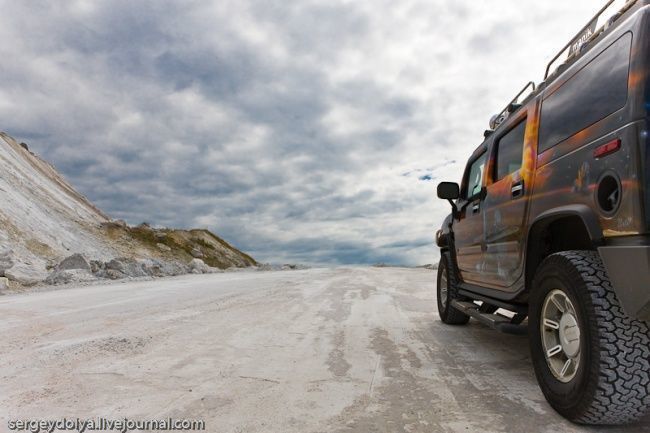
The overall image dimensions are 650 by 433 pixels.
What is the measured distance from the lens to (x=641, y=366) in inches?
97.3

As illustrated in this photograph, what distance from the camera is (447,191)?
5.87 meters

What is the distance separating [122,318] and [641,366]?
6431 mm

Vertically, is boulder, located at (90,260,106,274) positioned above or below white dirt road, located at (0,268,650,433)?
above

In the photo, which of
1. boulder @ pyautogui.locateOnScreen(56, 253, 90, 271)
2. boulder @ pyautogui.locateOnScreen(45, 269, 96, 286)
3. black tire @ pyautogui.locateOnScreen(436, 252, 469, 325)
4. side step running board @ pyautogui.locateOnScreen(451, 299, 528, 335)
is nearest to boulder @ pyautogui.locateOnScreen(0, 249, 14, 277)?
boulder @ pyautogui.locateOnScreen(45, 269, 96, 286)

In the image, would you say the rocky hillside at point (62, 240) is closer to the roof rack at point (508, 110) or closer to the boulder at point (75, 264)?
the boulder at point (75, 264)

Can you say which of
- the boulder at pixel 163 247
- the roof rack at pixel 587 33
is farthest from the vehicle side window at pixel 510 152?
the boulder at pixel 163 247

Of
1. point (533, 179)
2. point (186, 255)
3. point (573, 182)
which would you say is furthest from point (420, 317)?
point (186, 255)

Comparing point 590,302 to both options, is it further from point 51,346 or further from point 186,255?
point 186,255

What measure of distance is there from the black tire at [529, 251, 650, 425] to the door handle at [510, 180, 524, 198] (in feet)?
3.05

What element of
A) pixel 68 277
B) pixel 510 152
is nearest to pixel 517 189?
pixel 510 152

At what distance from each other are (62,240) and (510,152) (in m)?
31.5

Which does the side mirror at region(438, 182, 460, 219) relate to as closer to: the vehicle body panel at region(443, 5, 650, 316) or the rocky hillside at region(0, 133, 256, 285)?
the vehicle body panel at region(443, 5, 650, 316)

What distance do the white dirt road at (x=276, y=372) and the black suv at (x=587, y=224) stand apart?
408mm

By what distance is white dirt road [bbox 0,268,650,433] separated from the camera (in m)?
2.88
